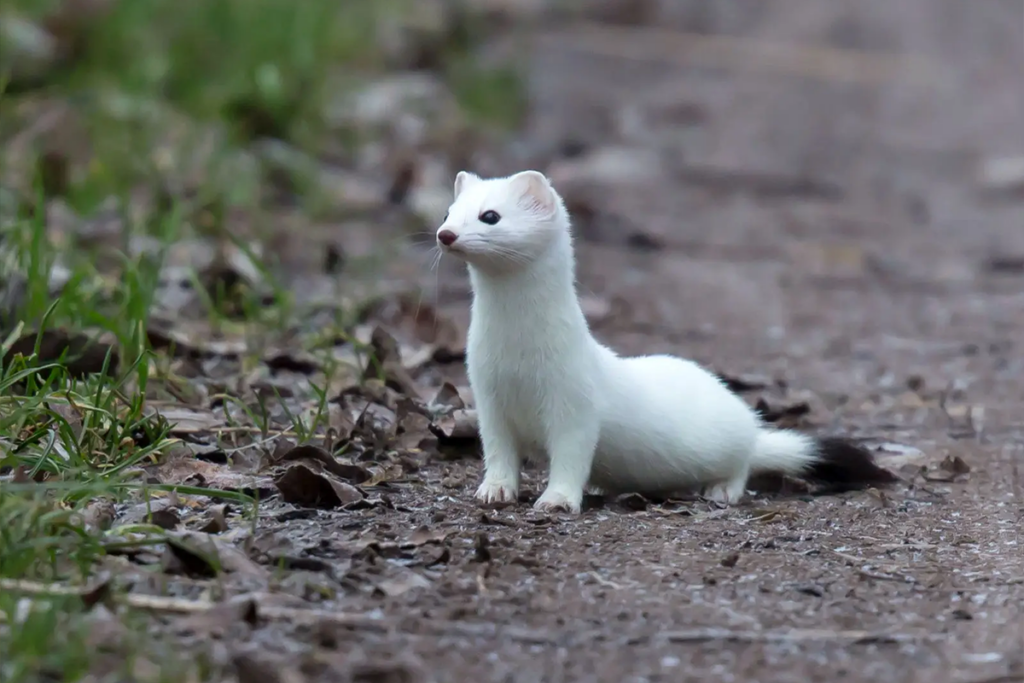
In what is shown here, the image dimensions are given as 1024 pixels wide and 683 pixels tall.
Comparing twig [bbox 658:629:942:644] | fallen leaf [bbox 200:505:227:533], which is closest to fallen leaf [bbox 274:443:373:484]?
fallen leaf [bbox 200:505:227:533]

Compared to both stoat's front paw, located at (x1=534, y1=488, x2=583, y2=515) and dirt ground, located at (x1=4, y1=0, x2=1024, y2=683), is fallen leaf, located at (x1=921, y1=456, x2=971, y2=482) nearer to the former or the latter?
dirt ground, located at (x1=4, y1=0, x2=1024, y2=683)

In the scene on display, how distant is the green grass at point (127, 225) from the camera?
2562mm

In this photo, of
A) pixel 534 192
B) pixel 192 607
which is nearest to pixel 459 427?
pixel 534 192

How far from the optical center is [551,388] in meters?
→ 3.44

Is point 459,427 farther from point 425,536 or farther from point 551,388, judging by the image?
point 425,536

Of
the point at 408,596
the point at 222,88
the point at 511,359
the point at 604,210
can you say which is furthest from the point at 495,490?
the point at 222,88

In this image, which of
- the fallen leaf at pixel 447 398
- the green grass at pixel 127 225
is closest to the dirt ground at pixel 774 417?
the green grass at pixel 127 225

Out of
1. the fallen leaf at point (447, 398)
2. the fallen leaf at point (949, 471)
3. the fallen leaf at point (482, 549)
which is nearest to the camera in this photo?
the fallen leaf at point (482, 549)

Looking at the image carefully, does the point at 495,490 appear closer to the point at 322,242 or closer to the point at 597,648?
the point at 597,648

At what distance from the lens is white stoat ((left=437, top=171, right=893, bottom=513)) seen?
3.43 metres

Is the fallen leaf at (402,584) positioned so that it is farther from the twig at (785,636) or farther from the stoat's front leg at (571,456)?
the stoat's front leg at (571,456)

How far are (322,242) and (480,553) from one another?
13.2ft

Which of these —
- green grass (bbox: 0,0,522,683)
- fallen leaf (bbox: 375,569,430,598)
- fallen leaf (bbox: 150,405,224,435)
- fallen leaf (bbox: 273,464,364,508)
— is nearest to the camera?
green grass (bbox: 0,0,522,683)

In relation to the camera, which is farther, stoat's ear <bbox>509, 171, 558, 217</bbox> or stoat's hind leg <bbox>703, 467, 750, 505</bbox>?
stoat's hind leg <bbox>703, 467, 750, 505</bbox>
